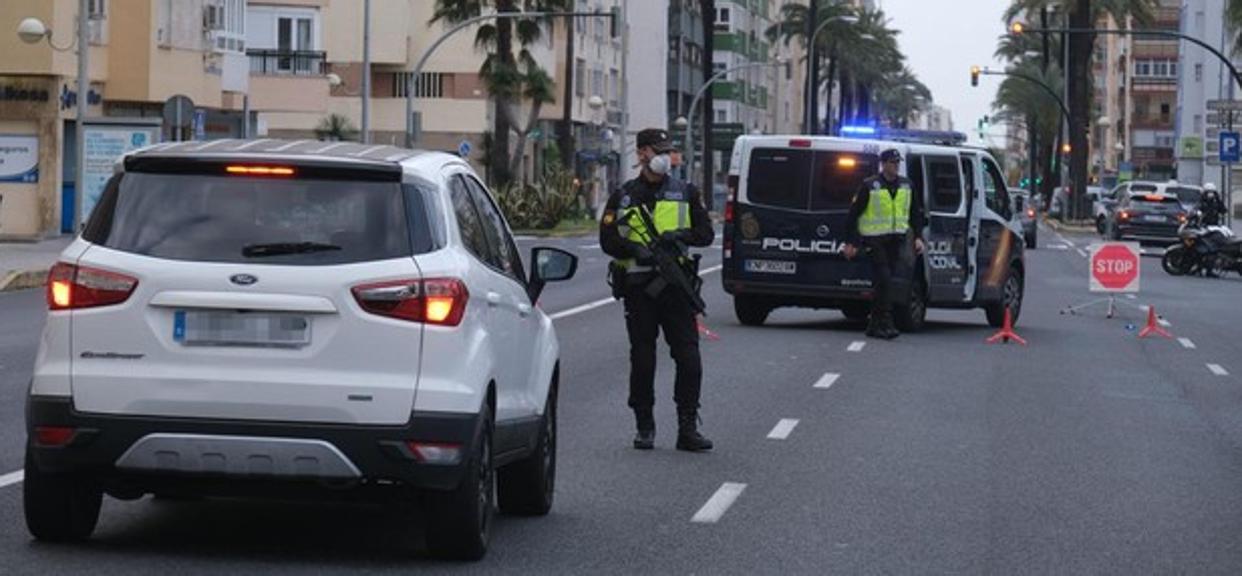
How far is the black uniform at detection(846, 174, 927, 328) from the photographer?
79.2ft

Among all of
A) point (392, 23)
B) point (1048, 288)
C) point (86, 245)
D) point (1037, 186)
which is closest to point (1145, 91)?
point (1037, 186)

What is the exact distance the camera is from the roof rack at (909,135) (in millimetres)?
32013

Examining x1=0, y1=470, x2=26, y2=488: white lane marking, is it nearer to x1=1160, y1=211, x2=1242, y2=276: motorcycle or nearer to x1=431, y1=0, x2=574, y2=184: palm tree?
x1=1160, y1=211, x2=1242, y2=276: motorcycle

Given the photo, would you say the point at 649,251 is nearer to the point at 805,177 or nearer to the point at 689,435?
the point at 689,435

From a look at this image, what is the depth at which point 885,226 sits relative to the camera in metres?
24.4

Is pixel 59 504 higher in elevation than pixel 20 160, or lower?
lower

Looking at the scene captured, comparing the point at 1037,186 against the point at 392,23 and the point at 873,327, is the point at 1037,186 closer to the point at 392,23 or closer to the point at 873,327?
the point at 392,23

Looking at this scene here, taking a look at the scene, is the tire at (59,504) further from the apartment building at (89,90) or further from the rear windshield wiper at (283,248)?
the apartment building at (89,90)

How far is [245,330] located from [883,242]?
15935 millimetres

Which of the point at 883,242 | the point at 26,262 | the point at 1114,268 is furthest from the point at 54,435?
Answer: the point at 26,262

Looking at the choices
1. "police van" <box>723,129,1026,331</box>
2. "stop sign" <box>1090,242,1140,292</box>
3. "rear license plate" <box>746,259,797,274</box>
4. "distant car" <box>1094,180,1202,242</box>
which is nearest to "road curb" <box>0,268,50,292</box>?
"police van" <box>723,129,1026,331</box>

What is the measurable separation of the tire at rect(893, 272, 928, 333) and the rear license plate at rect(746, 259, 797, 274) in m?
1.19

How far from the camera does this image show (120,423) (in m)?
9.00

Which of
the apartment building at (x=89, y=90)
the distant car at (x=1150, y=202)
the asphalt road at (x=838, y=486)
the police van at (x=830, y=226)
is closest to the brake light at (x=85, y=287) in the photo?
the asphalt road at (x=838, y=486)
